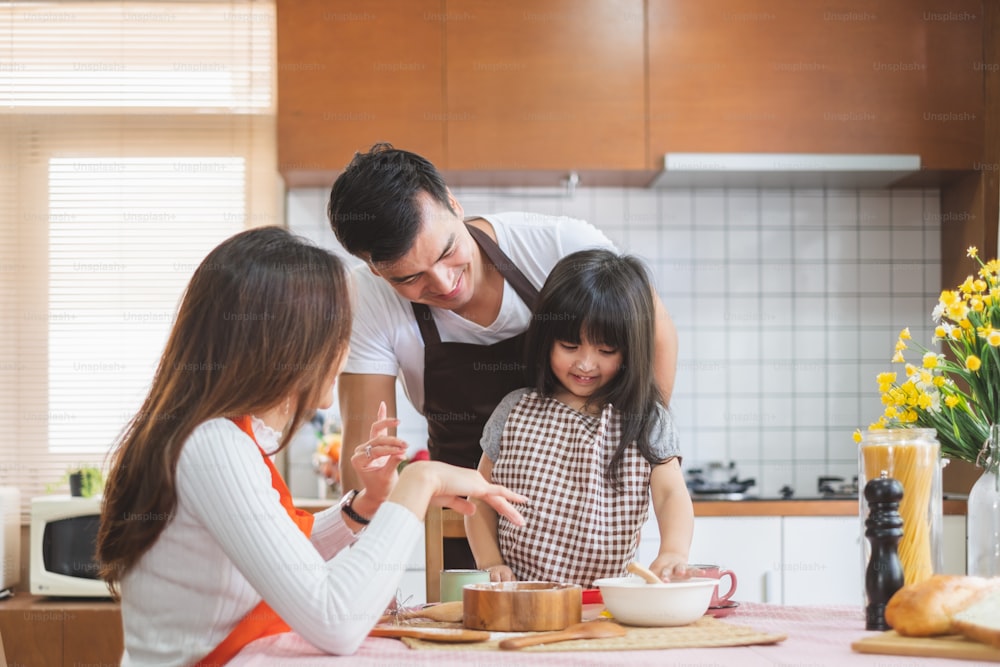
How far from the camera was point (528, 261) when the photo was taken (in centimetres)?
179

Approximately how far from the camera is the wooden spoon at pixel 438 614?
1.07 meters

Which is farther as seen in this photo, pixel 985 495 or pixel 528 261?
pixel 528 261

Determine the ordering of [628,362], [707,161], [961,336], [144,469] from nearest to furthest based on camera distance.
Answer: [144,469] < [961,336] < [628,362] < [707,161]

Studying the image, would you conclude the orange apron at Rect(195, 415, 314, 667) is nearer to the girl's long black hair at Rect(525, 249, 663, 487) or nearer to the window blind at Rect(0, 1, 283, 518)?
the girl's long black hair at Rect(525, 249, 663, 487)

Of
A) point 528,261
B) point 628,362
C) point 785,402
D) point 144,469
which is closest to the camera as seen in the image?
point 144,469

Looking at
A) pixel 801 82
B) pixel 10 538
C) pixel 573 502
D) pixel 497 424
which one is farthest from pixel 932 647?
pixel 10 538

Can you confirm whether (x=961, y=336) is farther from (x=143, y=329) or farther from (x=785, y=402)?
(x=143, y=329)

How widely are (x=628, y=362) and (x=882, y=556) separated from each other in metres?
0.57

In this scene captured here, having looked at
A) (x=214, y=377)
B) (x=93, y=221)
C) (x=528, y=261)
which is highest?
(x=93, y=221)

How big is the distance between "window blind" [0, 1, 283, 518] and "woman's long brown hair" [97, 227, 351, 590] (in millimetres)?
2319

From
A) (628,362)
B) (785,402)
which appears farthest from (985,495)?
(785,402)

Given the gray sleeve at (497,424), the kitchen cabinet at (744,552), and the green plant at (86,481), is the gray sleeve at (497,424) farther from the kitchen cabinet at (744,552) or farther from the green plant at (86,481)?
the green plant at (86,481)

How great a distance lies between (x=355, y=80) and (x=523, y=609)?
2325 mm

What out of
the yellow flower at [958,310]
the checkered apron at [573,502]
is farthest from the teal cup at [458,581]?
the yellow flower at [958,310]
